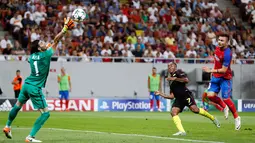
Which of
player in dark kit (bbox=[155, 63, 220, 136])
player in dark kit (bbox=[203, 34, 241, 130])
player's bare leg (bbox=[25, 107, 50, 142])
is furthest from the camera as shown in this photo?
player in dark kit (bbox=[203, 34, 241, 130])

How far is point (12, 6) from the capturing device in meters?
36.7

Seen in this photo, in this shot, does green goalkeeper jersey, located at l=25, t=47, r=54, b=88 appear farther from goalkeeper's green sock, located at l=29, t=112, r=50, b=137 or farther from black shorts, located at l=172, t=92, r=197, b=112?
black shorts, located at l=172, t=92, r=197, b=112

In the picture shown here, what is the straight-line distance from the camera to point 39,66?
50.5ft

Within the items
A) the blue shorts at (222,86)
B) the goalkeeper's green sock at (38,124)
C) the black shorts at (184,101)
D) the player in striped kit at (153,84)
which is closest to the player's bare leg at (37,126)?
the goalkeeper's green sock at (38,124)

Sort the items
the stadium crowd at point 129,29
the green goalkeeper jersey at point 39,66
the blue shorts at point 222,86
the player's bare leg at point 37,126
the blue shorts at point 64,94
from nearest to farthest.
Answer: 1. the player's bare leg at point 37,126
2. the green goalkeeper jersey at point 39,66
3. the blue shorts at point 222,86
4. the blue shorts at point 64,94
5. the stadium crowd at point 129,29

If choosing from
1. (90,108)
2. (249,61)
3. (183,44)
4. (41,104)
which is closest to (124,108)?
(90,108)

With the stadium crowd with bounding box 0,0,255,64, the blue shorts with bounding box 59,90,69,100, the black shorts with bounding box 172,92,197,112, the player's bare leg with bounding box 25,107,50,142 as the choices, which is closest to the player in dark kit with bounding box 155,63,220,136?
the black shorts with bounding box 172,92,197,112

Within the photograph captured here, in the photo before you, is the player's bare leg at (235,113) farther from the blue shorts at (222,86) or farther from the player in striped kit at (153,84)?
the player in striped kit at (153,84)

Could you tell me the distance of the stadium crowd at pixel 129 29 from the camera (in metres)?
36.4

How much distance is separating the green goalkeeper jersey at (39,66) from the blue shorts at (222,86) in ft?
19.6

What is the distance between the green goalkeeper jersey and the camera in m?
15.4

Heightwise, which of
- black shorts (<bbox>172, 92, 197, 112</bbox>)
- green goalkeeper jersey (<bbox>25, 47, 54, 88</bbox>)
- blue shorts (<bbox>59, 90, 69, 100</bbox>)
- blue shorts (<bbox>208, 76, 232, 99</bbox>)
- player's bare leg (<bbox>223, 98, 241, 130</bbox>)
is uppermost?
green goalkeeper jersey (<bbox>25, 47, 54, 88</bbox>)

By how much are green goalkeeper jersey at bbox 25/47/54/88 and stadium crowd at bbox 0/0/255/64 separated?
19.3 m

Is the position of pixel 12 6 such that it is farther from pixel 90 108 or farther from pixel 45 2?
pixel 90 108
